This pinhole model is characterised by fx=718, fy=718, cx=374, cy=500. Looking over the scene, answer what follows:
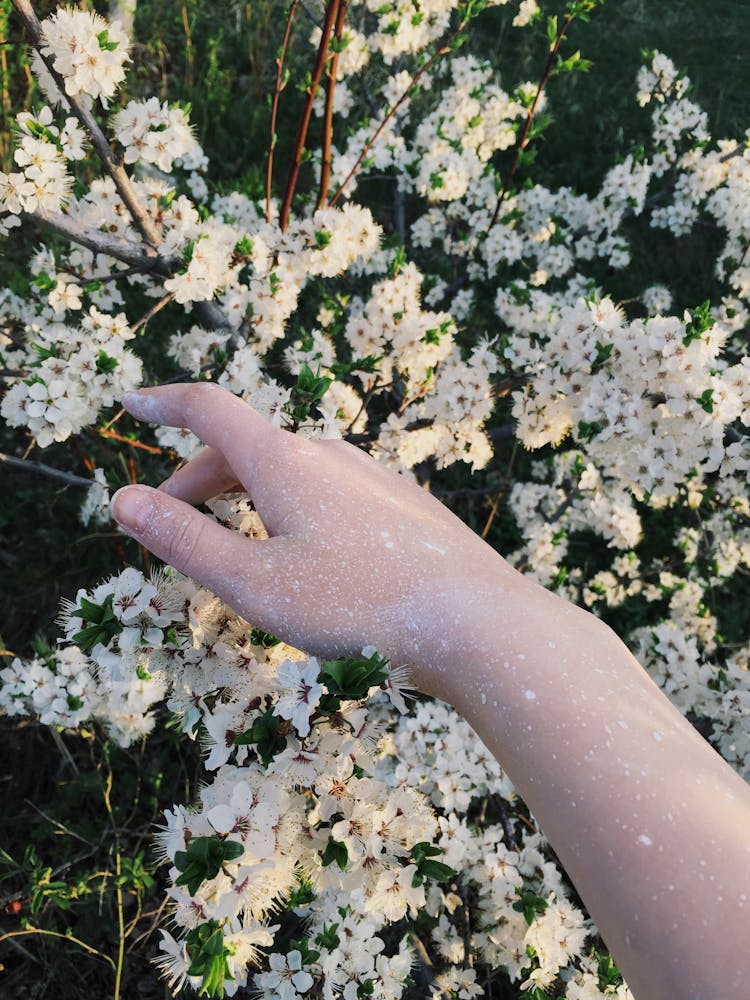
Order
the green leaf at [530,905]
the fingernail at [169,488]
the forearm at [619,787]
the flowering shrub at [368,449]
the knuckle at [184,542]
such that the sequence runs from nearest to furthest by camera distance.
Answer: the forearm at [619,787] < the flowering shrub at [368,449] < the knuckle at [184,542] < the fingernail at [169,488] < the green leaf at [530,905]

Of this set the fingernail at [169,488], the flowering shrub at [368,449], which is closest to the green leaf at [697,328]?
the flowering shrub at [368,449]

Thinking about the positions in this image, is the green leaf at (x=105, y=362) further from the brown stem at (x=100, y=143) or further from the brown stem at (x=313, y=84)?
the brown stem at (x=313, y=84)

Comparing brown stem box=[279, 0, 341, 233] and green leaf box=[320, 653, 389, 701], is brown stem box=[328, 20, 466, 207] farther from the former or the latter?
green leaf box=[320, 653, 389, 701]

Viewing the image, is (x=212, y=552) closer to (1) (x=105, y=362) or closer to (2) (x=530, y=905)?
(1) (x=105, y=362)

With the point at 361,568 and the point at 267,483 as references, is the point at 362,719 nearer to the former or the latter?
the point at 361,568

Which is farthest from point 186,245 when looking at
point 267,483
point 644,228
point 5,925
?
point 644,228

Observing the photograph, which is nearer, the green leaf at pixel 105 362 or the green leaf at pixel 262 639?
the green leaf at pixel 262 639

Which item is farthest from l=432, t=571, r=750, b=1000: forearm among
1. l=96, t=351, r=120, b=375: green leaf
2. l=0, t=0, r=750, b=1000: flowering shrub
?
l=96, t=351, r=120, b=375: green leaf
